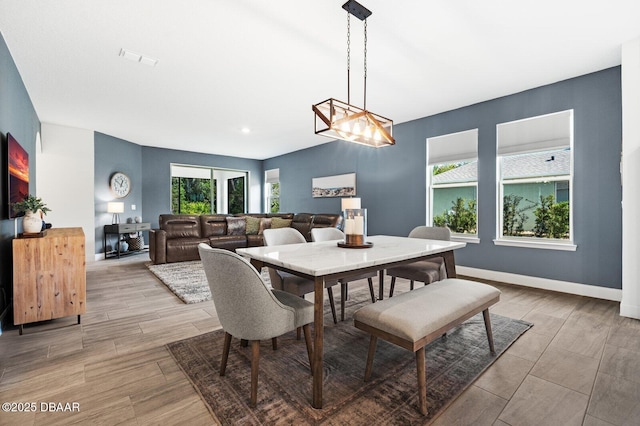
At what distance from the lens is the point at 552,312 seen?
113 inches

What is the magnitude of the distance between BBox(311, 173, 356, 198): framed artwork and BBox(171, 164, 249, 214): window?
2.91 m

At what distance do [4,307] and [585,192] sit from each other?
19.9 ft

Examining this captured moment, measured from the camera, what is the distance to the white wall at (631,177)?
273 cm

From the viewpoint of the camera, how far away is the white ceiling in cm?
228

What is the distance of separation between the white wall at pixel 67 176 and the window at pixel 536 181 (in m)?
7.14

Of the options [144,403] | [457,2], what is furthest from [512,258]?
[144,403]

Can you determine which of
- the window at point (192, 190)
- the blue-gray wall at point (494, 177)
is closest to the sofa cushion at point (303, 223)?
the blue-gray wall at point (494, 177)

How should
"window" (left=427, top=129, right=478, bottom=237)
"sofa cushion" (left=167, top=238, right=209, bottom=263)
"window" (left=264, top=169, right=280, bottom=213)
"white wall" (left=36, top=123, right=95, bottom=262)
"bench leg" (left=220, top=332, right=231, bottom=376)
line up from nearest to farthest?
"bench leg" (left=220, top=332, right=231, bottom=376), "window" (left=427, top=129, right=478, bottom=237), "white wall" (left=36, top=123, right=95, bottom=262), "sofa cushion" (left=167, top=238, right=209, bottom=263), "window" (left=264, top=169, right=280, bottom=213)

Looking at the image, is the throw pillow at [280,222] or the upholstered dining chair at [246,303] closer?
the upholstered dining chair at [246,303]

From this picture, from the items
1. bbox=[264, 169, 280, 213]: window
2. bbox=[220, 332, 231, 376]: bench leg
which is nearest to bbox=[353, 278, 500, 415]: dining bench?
bbox=[220, 332, 231, 376]: bench leg

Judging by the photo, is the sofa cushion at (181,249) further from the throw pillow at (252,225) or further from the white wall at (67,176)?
the white wall at (67,176)

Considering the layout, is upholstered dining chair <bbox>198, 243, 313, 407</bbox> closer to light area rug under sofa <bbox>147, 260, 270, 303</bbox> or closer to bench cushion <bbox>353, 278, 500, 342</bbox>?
bench cushion <bbox>353, 278, 500, 342</bbox>

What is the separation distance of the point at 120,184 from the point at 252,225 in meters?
2.99

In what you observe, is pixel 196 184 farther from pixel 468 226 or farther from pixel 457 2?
pixel 457 2
